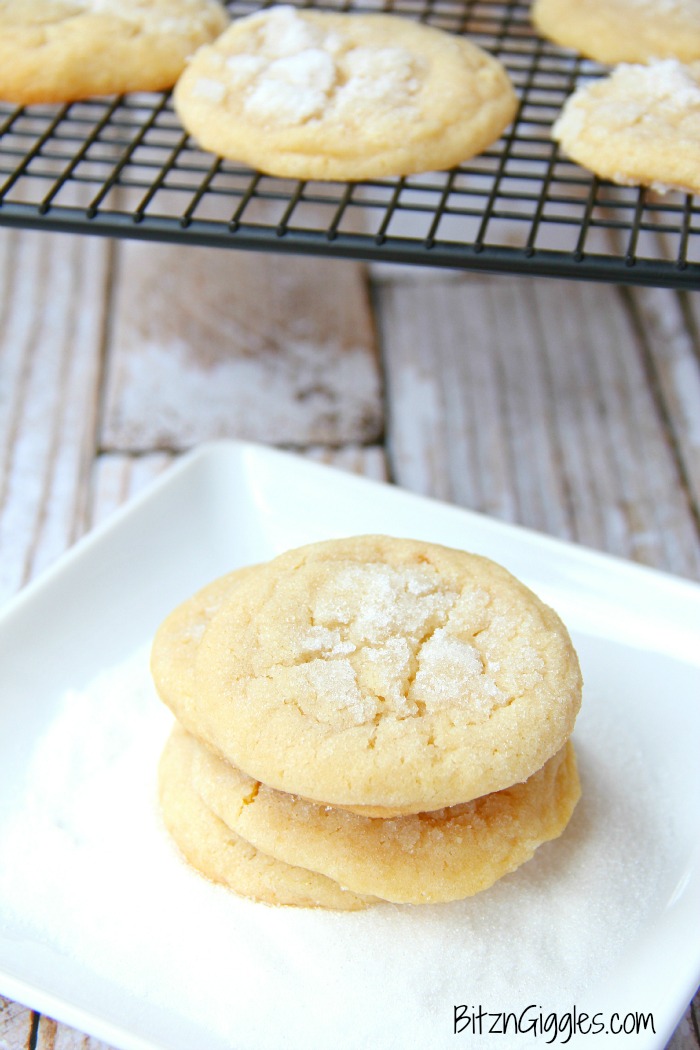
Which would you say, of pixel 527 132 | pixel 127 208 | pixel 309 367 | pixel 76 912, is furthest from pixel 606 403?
pixel 76 912

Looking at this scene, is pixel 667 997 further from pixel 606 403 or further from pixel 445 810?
pixel 606 403

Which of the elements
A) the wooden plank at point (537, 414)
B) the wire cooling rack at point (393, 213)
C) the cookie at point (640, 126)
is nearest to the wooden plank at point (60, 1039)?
the wire cooling rack at point (393, 213)

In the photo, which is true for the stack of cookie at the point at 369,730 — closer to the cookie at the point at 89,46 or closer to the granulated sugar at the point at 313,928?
the granulated sugar at the point at 313,928

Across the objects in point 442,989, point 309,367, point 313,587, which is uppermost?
point 313,587

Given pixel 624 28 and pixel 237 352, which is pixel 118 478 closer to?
pixel 237 352

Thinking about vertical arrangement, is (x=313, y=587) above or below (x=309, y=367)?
above

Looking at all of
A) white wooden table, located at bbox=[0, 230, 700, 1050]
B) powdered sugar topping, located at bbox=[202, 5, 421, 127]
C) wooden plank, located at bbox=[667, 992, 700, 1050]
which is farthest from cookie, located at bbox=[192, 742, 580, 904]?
powdered sugar topping, located at bbox=[202, 5, 421, 127]

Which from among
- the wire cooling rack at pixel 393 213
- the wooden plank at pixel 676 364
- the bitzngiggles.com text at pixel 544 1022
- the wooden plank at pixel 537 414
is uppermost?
the wire cooling rack at pixel 393 213
